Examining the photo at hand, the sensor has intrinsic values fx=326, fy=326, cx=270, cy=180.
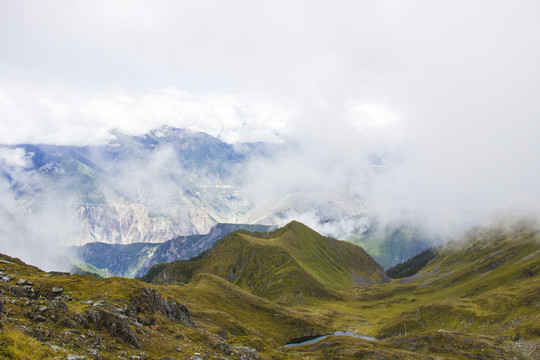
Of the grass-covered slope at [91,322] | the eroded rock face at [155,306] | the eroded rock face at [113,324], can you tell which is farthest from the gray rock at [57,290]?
the eroded rock face at [155,306]

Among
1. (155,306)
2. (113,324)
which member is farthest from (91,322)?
(155,306)

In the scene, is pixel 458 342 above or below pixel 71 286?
below

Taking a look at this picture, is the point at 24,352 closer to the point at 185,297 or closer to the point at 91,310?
the point at 91,310

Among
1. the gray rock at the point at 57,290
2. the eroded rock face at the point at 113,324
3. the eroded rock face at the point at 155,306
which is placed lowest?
the eroded rock face at the point at 113,324

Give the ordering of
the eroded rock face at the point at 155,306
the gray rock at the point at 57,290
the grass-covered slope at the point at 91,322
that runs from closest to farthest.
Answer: the grass-covered slope at the point at 91,322, the gray rock at the point at 57,290, the eroded rock face at the point at 155,306

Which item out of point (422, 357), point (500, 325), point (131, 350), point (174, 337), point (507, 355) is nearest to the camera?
point (131, 350)

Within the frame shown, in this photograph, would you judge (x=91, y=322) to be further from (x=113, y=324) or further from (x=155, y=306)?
(x=155, y=306)

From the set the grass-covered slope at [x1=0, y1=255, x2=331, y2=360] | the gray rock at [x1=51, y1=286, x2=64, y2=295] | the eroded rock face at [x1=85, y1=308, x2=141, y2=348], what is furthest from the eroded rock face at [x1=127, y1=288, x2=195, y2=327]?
the gray rock at [x1=51, y1=286, x2=64, y2=295]

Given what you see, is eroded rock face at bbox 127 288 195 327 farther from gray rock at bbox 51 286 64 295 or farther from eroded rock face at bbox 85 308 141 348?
gray rock at bbox 51 286 64 295

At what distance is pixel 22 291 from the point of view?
6159cm

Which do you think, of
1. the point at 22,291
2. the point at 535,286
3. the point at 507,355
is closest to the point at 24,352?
the point at 22,291

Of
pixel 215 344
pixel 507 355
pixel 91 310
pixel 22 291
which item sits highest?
pixel 22 291

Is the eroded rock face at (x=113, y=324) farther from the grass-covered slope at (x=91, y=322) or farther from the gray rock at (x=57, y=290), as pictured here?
the gray rock at (x=57, y=290)

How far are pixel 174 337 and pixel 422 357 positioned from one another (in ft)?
355
